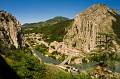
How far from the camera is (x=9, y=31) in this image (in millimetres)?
124500

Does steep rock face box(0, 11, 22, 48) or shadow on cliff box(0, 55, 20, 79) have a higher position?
steep rock face box(0, 11, 22, 48)

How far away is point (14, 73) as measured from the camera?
91.1 m

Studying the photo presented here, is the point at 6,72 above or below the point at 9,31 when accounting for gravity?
below

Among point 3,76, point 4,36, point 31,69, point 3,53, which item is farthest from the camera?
point 4,36

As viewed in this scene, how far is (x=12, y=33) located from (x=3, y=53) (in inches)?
753

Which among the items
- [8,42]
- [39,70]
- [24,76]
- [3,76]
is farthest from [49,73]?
[8,42]

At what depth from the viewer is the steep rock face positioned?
117031mm

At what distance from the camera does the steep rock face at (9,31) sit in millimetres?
117031

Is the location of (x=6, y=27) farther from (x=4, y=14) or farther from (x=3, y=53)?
(x=3, y=53)

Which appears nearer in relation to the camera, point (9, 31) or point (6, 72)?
point (6, 72)

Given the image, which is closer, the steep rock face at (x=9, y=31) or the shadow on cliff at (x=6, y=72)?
the shadow on cliff at (x=6, y=72)

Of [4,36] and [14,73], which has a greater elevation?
[4,36]

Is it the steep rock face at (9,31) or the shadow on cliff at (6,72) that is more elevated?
the steep rock face at (9,31)

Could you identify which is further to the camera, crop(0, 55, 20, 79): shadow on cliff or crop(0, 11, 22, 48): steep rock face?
crop(0, 11, 22, 48): steep rock face
